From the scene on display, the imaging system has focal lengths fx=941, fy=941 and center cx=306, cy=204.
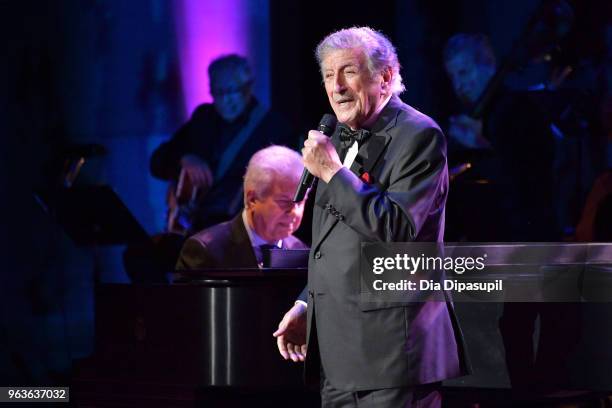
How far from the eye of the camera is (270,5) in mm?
6672

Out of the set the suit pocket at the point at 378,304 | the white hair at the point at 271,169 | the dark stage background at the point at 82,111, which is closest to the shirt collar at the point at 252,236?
the white hair at the point at 271,169

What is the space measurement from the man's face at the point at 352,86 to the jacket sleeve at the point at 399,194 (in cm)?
17

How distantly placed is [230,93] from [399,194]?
4370 mm

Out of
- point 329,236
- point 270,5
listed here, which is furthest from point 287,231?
point 270,5

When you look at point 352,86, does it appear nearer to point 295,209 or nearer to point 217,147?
point 295,209

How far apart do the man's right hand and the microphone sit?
369 centimetres

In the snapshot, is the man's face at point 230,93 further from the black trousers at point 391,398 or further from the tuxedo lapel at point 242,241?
the black trousers at point 391,398

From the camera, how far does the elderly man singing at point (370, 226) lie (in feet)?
7.58

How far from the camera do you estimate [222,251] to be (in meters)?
4.06

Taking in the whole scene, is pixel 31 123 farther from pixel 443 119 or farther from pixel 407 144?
pixel 407 144

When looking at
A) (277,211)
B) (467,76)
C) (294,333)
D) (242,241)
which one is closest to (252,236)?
(242,241)

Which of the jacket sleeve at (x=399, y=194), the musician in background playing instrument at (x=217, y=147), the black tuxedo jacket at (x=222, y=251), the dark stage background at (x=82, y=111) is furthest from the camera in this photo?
the dark stage background at (x=82, y=111)

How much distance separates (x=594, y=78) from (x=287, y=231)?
242 cm

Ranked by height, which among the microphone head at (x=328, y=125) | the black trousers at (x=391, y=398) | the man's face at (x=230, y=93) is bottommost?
the black trousers at (x=391, y=398)
